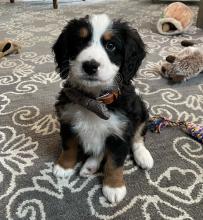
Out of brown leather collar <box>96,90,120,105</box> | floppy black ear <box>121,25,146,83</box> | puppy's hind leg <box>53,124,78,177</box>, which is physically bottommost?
puppy's hind leg <box>53,124,78,177</box>

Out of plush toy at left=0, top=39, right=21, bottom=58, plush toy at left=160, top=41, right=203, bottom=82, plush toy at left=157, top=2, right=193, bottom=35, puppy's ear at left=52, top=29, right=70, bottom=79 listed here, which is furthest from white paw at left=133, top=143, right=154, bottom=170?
plush toy at left=157, top=2, right=193, bottom=35

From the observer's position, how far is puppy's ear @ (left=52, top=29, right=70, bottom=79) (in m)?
1.20

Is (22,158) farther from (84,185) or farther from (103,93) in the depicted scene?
(103,93)

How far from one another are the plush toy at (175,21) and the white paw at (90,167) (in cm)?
197

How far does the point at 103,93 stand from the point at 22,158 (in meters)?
0.50

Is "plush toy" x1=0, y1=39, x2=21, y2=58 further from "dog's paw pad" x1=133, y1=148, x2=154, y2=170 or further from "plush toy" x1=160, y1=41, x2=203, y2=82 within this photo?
"dog's paw pad" x1=133, y1=148, x2=154, y2=170

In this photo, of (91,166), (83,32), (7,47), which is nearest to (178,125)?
(91,166)

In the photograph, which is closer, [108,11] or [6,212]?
[6,212]

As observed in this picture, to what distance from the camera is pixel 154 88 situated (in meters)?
2.04

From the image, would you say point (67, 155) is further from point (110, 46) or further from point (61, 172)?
point (110, 46)

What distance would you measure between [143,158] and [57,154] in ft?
1.29

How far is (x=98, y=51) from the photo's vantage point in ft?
3.57

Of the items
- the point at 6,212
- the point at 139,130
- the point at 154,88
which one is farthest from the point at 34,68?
the point at 6,212

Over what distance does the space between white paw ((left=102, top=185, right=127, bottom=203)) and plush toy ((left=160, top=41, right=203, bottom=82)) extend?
108 cm
